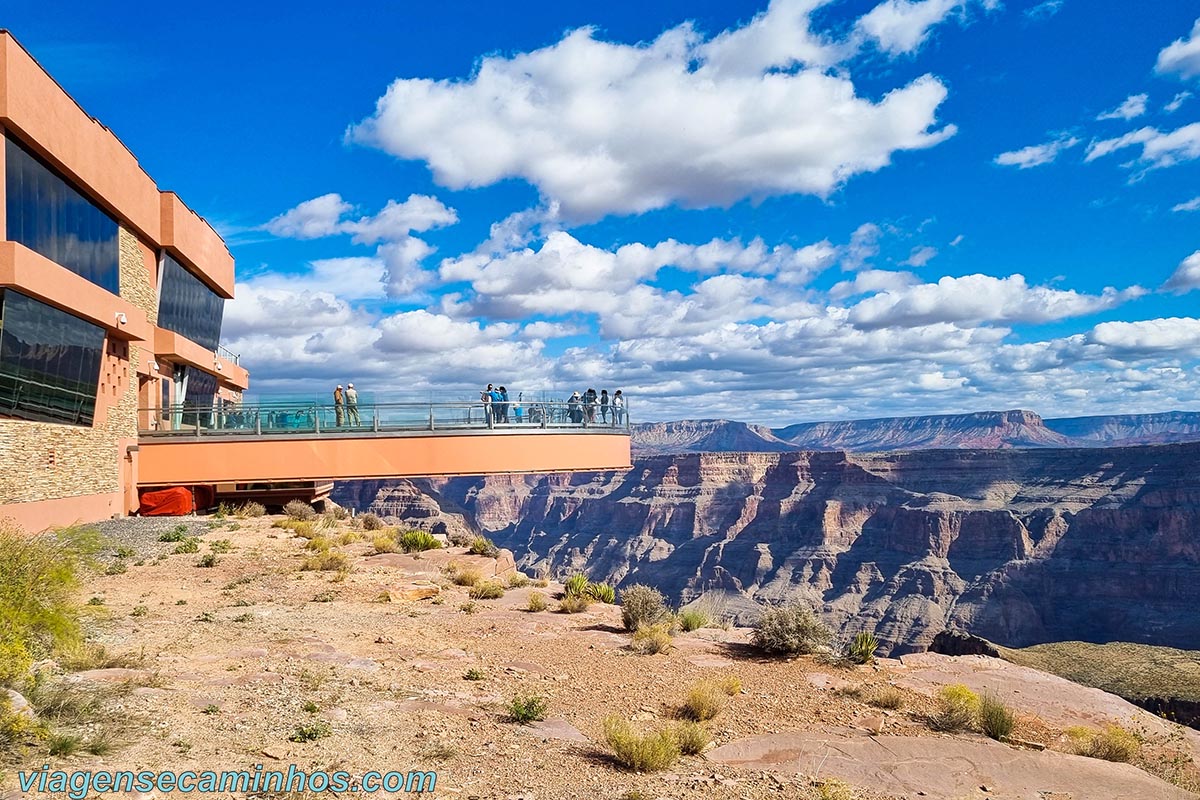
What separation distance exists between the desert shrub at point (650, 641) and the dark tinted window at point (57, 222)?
1638cm

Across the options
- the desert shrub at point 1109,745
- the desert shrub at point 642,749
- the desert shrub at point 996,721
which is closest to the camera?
the desert shrub at point 642,749

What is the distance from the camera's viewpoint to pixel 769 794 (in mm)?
7113

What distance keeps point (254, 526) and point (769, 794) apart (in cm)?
2105

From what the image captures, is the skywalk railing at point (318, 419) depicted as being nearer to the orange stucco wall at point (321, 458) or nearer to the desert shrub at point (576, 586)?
the orange stucco wall at point (321, 458)

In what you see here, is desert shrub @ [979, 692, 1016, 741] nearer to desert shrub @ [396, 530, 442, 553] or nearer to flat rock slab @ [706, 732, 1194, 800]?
flat rock slab @ [706, 732, 1194, 800]

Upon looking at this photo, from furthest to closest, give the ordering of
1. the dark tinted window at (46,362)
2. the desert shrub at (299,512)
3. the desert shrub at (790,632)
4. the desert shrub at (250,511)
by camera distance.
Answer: the desert shrub at (250,511) → the desert shrub at (299,512) → the dark tinted window at (46,362) → the desert shrub at (790,632)

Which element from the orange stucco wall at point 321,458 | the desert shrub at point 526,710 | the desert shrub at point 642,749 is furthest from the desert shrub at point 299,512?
the desert shrub at point 642,749

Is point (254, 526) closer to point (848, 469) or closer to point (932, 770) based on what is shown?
point (932, 770)

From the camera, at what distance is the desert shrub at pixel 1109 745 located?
865 centimetres

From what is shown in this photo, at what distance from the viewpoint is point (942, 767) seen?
804 centimetres

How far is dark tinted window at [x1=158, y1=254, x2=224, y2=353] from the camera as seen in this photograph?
2978cm

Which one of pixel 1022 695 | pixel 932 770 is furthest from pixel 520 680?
pixel 1022 695

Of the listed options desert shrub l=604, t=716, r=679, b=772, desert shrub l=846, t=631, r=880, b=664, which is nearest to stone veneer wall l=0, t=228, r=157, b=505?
desert shrub l=604, t=716, r=679, b=772

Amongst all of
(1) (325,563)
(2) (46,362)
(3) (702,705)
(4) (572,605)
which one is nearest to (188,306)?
(2) (46,362)
